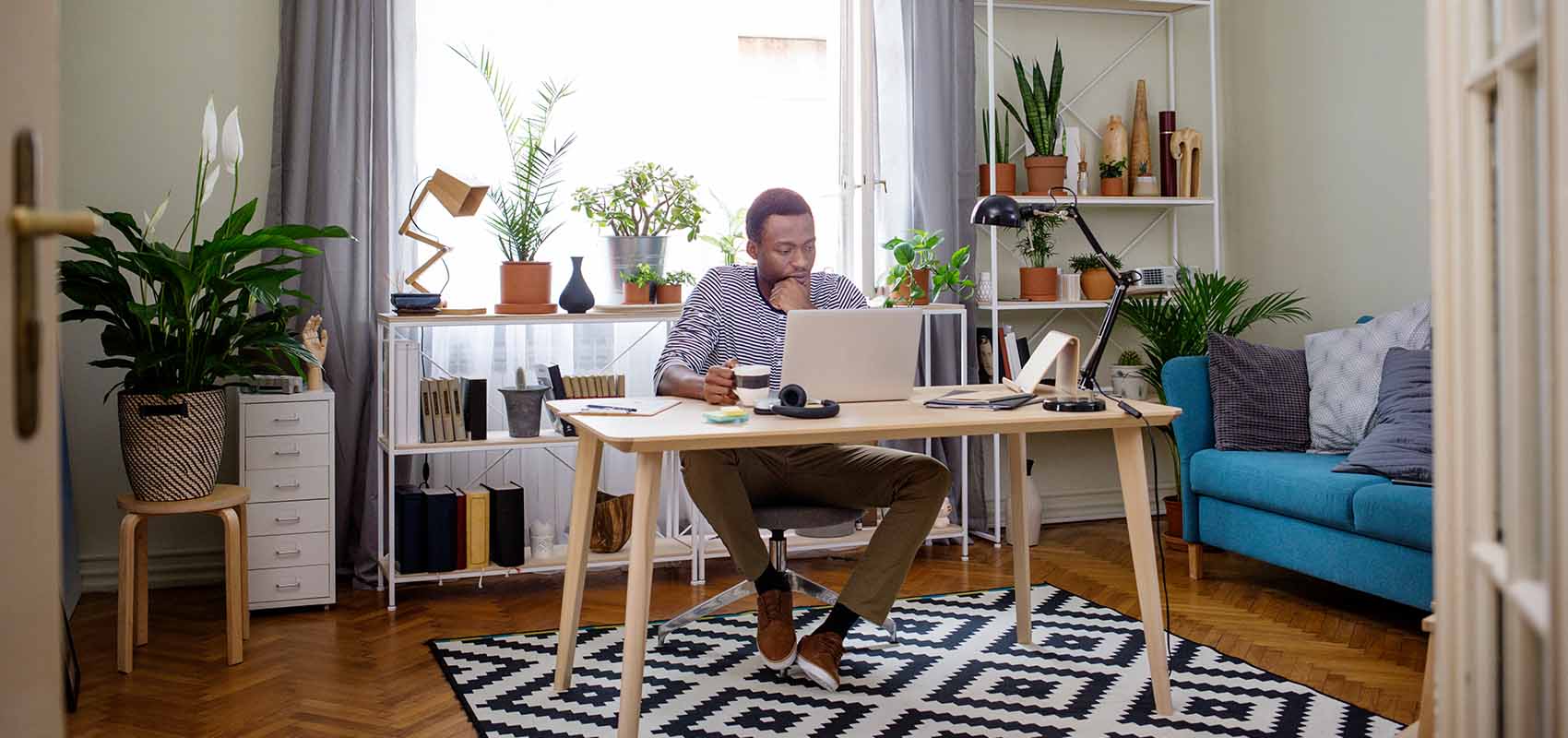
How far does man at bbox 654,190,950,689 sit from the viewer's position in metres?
2.93

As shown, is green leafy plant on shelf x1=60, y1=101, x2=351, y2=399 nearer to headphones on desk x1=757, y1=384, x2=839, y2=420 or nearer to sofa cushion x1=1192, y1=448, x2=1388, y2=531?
headphones on desk x1=757, y1=384, x2=839, y2=420

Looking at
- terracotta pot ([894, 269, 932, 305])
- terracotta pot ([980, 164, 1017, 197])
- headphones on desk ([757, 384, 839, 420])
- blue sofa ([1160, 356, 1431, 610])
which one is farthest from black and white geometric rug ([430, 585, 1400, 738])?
terracotta pot ([980, 164, 1017, 197])

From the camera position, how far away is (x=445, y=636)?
11.0 ft

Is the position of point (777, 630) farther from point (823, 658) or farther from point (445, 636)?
point (445, 636)

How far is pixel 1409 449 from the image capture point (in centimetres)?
326


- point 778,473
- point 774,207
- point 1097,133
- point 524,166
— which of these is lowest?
point 778,473

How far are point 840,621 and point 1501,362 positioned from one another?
2.03 meters

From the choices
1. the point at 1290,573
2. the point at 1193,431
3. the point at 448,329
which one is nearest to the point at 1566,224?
the point at 1193,431

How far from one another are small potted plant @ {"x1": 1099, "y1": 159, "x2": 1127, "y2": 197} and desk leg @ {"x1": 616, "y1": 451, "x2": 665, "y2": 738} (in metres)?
2.84

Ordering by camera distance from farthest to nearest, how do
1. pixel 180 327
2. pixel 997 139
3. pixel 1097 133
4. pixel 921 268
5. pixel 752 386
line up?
pixel 1097 133
pixel 997 139
pixel 921 268
pixel 180 327
pixel 752 386

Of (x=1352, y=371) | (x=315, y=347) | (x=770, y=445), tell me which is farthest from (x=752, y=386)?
(x=1352, y=371)

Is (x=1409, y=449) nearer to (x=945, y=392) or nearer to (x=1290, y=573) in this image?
(x=1290, y=573)

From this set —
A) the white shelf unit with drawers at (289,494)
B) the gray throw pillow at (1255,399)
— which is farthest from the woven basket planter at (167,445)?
the gray throw pillow at (1255,399)

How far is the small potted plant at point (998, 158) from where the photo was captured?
4.59 metres
